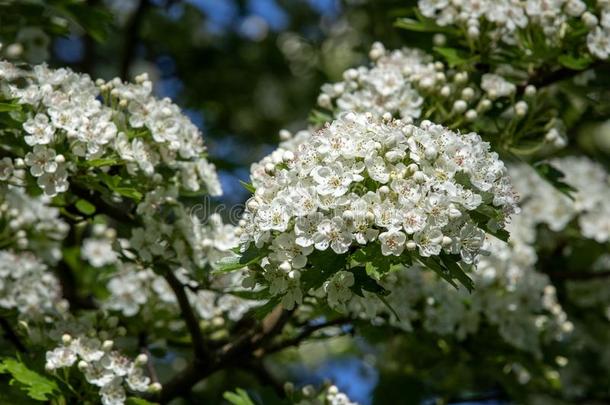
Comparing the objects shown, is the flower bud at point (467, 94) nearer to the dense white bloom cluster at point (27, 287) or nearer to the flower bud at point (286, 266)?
the flower bud at point (286, 266)

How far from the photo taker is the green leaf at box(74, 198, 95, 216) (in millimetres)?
4848

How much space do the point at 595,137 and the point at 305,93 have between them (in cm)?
288

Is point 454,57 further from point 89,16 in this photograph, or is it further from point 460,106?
point 89,16

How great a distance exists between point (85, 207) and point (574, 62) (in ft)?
8.45

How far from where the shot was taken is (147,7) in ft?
26.0

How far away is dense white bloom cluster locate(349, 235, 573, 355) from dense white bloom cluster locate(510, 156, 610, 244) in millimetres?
579

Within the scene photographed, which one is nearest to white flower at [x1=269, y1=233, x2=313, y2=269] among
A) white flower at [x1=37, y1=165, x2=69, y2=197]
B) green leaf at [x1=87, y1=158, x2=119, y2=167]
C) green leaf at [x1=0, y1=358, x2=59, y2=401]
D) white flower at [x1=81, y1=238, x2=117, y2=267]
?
green leaf at [x1=87, y1=158, x2=119, y2=167]

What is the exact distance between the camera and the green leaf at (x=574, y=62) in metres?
4.94

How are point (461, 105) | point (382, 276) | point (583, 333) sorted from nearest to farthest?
point (382, 276)
point (461, 105)
point (583, 333)

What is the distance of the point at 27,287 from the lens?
5.10 m

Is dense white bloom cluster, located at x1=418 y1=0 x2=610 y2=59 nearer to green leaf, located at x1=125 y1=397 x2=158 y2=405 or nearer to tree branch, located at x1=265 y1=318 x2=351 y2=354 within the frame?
tree branch, located at x1=265 y1=318 x2=351 y2=354

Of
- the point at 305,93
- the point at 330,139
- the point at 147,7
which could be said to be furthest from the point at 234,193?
the point at 330,139

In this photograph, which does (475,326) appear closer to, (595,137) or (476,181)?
(476,181)

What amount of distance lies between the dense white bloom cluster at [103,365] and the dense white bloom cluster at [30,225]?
0.87 metres
